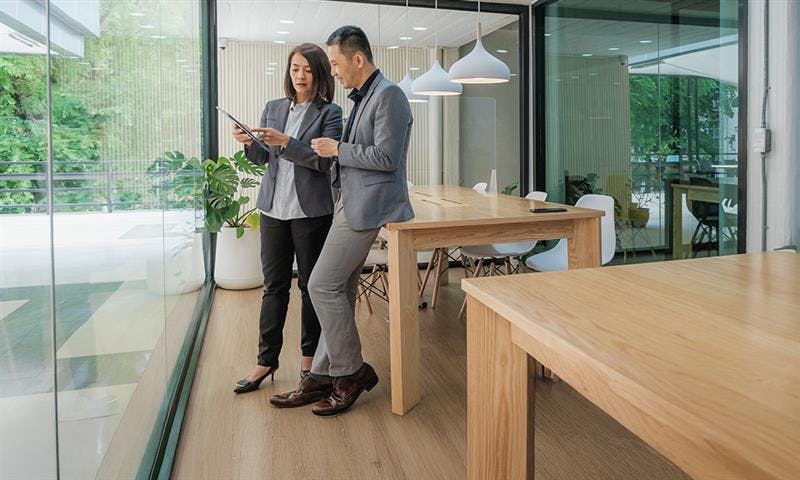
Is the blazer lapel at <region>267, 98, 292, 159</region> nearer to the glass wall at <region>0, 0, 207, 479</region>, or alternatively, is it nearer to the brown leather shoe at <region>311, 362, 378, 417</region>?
the glass wall at <region>0, 0, 207, 479</region>

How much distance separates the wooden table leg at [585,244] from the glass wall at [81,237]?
1.96 meters

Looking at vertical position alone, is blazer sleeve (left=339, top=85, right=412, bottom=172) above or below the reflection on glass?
below

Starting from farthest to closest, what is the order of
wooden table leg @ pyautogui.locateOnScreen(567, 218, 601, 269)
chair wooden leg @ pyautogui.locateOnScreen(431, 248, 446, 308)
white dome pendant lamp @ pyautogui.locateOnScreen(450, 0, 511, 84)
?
chair wooden leg @ pyautogui.locateOnScreen(431, 248, 446, 308) → white dome pendant lamp @ pyautogui.locateOnScreen(450, 0, 511, 84) → wooden table leg @ pyautogui.locateOnScreen(567, 218, 601, 269)

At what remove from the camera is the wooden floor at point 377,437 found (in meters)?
2.17

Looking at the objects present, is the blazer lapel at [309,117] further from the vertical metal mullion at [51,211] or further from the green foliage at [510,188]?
the green foliage at [510,188]

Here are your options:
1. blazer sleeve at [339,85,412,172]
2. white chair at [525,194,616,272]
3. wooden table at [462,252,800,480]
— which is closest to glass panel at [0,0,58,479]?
wooden table at [462,252,800,480]

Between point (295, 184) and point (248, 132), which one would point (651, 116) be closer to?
point (295, 184)

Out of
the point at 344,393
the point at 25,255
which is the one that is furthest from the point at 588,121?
the point at 25,255

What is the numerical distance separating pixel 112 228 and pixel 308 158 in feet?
3.72

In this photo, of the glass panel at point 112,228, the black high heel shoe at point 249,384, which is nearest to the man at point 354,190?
the black high heel shoe at point 249,384

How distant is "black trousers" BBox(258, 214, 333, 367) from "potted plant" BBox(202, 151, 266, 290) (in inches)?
88.1

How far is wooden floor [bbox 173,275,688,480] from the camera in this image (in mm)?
2172

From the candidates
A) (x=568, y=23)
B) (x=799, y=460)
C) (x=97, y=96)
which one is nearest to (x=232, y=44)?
(x=568, y=23)

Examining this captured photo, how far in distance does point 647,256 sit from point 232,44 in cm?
401
